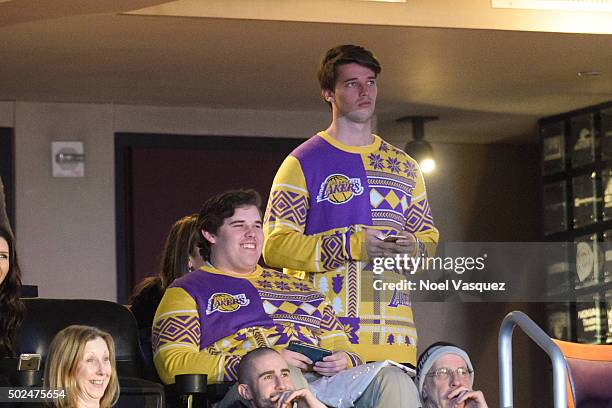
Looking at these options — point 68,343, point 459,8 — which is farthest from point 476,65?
point 68,343

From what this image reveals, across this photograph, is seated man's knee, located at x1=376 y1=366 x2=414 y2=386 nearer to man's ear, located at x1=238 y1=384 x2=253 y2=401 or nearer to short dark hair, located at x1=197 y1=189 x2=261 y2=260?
man's ear, located at x1=238 y1=384 x2=253 y2=401

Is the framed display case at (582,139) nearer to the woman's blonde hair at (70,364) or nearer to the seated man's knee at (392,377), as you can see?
the seated man's knee at (392,377)

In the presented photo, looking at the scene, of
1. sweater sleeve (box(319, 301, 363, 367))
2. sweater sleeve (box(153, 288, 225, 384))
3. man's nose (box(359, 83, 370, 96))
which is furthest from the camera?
man's nose (box(359, 83, 370, 96))

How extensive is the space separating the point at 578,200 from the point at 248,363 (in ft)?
15.5

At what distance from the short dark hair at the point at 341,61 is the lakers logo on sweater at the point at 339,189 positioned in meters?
0.32

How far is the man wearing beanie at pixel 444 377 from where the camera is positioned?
3.91 metres

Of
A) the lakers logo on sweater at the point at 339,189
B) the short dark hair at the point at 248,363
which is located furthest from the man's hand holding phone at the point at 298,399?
the lakers logo on sweater at the point at 339,189

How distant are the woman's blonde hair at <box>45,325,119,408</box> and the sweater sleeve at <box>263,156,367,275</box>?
94cm

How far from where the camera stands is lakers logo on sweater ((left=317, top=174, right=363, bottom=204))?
14.5 ft

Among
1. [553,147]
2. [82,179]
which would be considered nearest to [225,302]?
[82,179]

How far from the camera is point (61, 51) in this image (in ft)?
21.3

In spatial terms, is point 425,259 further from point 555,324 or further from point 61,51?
point 555,324

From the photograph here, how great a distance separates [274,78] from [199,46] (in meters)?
0.81

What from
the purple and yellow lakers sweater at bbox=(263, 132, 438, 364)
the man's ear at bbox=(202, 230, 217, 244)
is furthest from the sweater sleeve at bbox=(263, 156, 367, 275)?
the man's ear at bbox=(202, 230, 217, 244)
